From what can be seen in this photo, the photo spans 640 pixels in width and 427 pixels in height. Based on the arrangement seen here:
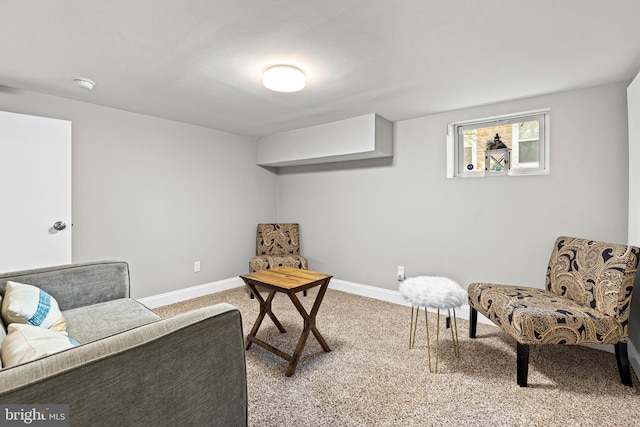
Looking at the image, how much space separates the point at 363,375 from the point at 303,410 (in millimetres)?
508

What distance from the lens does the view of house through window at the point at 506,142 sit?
2750 mm

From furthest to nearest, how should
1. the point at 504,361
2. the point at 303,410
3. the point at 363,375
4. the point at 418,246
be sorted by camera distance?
1. the point at 418,246
2. the point at 504,361
3. the point at 363,375
4. the point at 303,410

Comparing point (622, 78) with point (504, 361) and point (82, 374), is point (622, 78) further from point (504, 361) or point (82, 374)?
point (82, 374)

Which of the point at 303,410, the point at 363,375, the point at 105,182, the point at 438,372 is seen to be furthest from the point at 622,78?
the point at 105,182

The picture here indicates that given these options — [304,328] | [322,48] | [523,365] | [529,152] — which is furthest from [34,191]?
[529,152]

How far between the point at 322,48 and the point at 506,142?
2121mm

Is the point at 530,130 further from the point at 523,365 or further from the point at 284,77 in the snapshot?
the point at 284,77

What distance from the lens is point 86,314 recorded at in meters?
1.86

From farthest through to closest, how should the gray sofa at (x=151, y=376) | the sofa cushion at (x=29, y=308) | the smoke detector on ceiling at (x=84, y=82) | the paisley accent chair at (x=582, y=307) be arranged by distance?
the smoke detector on ceiling at (x=84, y=82) → the paisley accent chair at (x=582, y=307) → the sofa cushion at (x=29, y=308) → the gray sofa at (x=151, y=376)

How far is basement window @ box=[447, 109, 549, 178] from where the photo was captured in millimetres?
2740

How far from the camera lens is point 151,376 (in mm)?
896

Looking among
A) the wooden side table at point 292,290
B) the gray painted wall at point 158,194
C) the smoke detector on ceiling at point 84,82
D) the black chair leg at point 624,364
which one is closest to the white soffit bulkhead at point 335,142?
the gray painted wall at point 158,194

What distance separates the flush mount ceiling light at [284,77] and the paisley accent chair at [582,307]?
6.89 ft

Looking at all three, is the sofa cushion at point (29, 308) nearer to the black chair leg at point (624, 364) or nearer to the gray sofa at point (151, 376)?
the gray sofa at point (151, 376)
